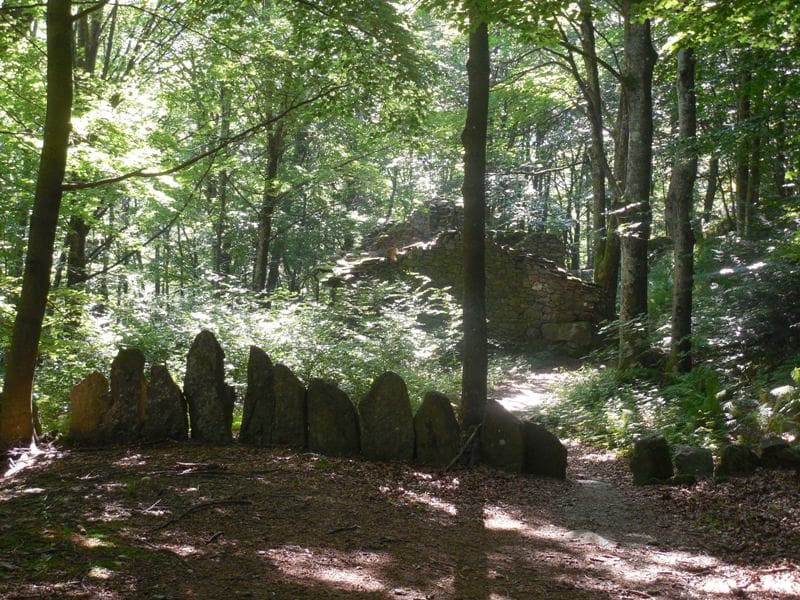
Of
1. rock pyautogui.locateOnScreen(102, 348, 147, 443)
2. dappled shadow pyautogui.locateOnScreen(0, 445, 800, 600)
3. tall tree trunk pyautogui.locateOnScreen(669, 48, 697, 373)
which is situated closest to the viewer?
dappled shadow pyautogui.locateOnScreen(0, 445, 800, 600)

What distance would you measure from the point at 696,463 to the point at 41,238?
6.85m

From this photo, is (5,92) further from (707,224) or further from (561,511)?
(707,224)

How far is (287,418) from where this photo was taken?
6875mm

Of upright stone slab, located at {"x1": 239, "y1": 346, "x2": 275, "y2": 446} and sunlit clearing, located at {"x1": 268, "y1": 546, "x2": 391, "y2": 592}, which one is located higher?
upright stone slab, located at {"x1": 239, "y1": 346, "x2": 275, "y2": 446}

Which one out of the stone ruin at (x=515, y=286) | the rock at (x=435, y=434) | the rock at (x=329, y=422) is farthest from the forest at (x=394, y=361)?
the stone ruin at (x=515, y=286)

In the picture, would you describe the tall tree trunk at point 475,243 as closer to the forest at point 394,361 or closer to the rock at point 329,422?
the forest at point 394,361

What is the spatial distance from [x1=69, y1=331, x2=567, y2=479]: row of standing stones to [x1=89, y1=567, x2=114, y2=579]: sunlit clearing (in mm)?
3394

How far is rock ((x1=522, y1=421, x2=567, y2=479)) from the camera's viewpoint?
692 cm

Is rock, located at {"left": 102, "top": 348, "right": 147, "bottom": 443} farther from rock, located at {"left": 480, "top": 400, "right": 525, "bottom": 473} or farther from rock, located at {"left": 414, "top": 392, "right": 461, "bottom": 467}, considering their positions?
rock, located at {"left": 480, "top": 400, "right": 525, "bottom": 473}

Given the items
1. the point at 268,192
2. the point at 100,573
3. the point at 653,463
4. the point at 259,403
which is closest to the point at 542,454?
the point at 653,463

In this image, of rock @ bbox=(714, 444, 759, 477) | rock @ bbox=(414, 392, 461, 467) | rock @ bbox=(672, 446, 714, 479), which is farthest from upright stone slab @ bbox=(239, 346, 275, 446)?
rock @ bbox=(714, 444, 759, 477)

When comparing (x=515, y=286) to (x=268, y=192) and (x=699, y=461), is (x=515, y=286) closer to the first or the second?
(x=268, y=192)

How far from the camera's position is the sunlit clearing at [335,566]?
12.1ft

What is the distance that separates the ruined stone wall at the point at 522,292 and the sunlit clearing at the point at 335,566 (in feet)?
46.7
